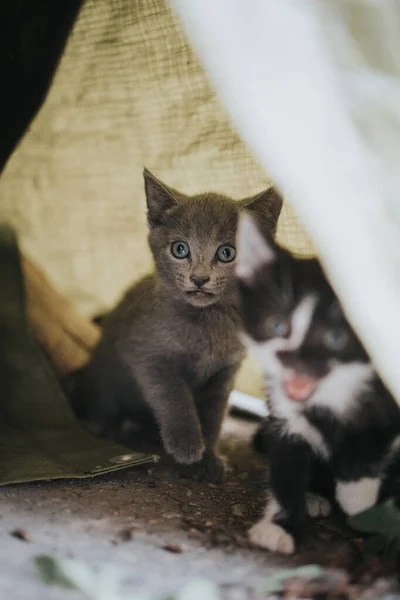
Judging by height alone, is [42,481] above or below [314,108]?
below

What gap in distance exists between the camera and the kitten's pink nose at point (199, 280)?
1511mm

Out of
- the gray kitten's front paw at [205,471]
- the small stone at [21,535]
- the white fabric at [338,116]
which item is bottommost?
the gray kitten's front paw at [205,471]

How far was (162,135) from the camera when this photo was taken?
185 cm

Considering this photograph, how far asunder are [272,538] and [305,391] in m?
0.29

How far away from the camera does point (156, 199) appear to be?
1.64 metres

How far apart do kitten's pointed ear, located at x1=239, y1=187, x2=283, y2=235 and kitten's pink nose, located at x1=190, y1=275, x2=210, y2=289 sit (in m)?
0.19

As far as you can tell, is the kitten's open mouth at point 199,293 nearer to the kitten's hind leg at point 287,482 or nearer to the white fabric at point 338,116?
the kitten's hind leg at point 287,482

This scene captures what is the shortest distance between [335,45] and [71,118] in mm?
1209

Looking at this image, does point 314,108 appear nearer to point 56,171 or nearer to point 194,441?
point 194,441

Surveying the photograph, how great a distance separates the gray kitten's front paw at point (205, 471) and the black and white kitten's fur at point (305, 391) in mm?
332

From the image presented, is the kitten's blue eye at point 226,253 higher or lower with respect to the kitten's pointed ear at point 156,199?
lower

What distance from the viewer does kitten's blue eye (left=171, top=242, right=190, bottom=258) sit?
1.59 metres

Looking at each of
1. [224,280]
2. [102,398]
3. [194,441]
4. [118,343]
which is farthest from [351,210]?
[102,398]

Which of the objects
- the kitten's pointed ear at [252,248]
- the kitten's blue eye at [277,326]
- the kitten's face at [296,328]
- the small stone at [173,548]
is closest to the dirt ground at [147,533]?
the small stone at [173,548]
